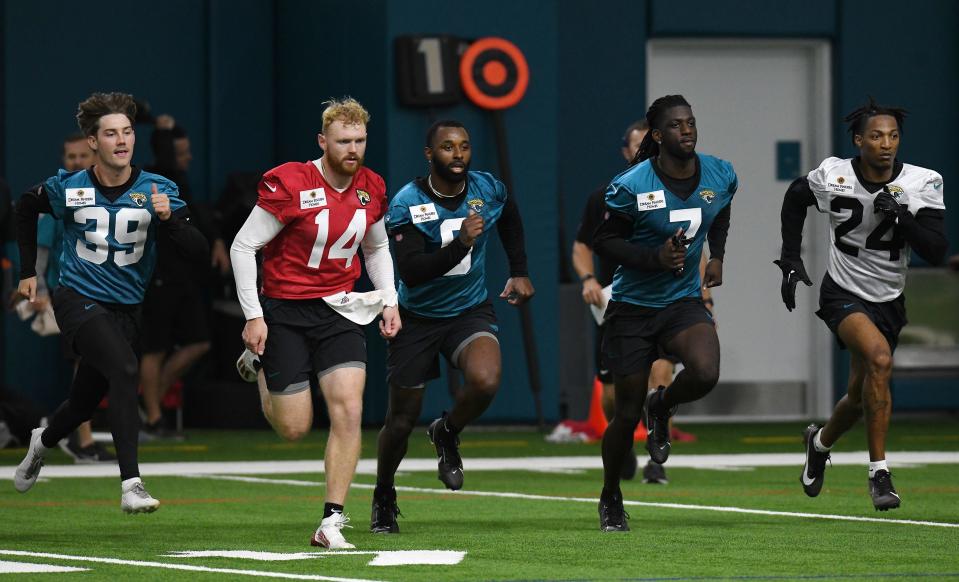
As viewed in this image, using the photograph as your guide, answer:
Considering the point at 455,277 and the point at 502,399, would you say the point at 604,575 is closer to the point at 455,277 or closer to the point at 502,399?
the point at 455,277

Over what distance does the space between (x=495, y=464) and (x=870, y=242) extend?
452cm

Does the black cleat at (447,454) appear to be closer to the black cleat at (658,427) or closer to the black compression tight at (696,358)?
the black cleat at (658,427)

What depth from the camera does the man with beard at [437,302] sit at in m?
9.45

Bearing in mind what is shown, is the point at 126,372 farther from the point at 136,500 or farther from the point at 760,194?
the point at 760,194

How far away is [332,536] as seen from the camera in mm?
8398

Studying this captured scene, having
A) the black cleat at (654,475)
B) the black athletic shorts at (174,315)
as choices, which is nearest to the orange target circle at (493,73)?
the black athletic shorts at (174,315)

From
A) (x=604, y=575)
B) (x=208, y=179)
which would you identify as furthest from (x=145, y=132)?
(x=604, y=575)

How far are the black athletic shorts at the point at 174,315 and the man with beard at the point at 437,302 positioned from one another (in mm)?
7111

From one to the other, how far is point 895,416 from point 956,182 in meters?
2.36

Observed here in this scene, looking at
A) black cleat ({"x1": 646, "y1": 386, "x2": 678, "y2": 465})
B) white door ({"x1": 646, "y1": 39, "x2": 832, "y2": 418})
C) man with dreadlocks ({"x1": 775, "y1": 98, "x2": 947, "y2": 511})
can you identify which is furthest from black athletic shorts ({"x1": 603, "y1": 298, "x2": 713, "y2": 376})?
white door ({"x1": 646, "y1": 39, "x2": 832, "y2": 418})

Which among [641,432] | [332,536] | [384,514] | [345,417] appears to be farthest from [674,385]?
[641,432]

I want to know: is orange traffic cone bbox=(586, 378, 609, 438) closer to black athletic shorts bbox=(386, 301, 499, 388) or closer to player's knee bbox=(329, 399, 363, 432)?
black athletic shorts bbox=(386, 301, 499, 388)

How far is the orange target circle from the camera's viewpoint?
1697 cm

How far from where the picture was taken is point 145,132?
18.4 meters
